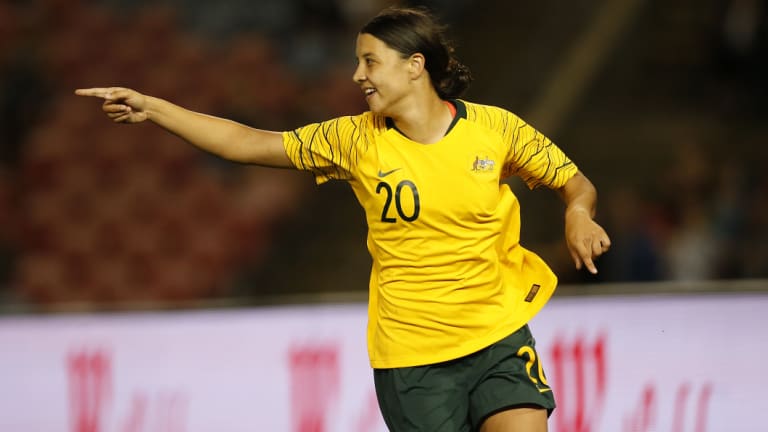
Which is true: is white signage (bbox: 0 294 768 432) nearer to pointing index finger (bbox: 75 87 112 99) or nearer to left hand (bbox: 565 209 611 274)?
left hand (bbox: 565 209 611 274)

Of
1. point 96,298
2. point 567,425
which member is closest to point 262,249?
point 96,298

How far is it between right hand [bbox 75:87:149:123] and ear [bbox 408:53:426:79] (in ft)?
2.06

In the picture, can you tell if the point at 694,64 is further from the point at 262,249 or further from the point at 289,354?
the point at 289,354

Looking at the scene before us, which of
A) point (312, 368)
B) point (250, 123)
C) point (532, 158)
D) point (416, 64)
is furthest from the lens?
point (250, 123)

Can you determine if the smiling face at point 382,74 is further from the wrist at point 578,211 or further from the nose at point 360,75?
the wrist at point 578,211

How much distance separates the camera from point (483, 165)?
2.65 m

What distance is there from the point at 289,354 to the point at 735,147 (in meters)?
4.38

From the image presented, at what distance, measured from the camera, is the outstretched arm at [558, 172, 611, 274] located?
256 cm

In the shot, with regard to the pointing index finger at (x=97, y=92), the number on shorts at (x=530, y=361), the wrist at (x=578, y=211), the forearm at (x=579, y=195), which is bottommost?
the number on shorts at (x=530, y=361)

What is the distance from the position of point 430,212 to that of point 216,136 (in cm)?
54

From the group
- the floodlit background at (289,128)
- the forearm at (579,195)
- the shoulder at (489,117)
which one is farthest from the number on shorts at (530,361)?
the floodlit background at (289,128)

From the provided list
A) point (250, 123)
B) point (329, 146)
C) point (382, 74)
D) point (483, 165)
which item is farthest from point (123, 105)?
point (250, 123)

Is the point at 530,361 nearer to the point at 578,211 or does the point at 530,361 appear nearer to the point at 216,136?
the point at 578,211

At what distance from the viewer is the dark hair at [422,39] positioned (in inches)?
104
